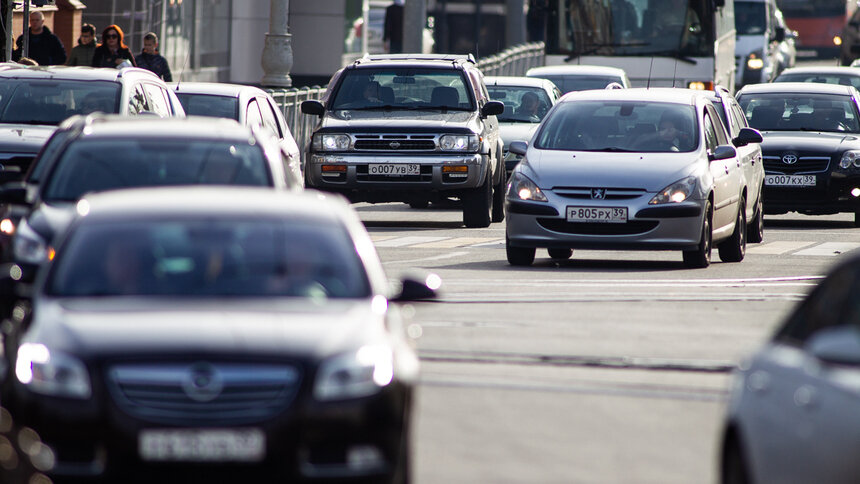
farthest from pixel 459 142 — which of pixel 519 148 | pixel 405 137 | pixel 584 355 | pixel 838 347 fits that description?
pixel 838 347

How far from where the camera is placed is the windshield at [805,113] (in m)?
25.4

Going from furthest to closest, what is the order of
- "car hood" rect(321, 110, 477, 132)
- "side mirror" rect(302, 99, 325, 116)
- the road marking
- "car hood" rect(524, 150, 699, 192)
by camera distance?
"side mirror" rect(302, 99, 325, 116) → "car hood" rect(321, 110, 477, 132) → the road marking → "car hood" rect(524, 150, 699, 192)

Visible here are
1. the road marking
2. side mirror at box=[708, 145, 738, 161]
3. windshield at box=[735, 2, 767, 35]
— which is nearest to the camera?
side mirror at box=[708, 145, 738, 161]

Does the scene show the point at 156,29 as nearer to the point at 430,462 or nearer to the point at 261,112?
the point at 261,112

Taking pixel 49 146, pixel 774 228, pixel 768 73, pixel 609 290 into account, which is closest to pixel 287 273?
pixel 49 146

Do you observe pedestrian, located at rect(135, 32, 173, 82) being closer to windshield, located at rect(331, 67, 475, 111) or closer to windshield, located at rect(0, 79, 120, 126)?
windshield, located at rect(331, 67, 475, 111)

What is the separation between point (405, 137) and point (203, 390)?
1600cm

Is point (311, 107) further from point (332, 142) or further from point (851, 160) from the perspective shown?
point (851, 160)

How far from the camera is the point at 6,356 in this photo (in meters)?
6.96

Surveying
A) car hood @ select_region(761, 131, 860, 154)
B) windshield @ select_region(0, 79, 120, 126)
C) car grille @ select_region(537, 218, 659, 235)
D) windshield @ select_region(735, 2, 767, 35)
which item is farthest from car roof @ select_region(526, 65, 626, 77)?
windshield @ select_region(735, 2, 767, 35)

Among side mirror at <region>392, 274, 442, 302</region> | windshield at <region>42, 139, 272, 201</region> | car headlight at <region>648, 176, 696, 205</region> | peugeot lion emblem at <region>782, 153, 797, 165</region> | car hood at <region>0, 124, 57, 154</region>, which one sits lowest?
peugeot lion emblem at <region>782, 153, 797, 165</region>

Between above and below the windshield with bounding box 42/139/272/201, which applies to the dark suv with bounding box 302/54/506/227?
below

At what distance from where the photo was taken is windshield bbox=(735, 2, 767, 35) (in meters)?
54.6

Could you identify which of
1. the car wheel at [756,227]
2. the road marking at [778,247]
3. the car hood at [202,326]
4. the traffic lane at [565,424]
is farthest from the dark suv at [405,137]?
the car hood at [202,326]
